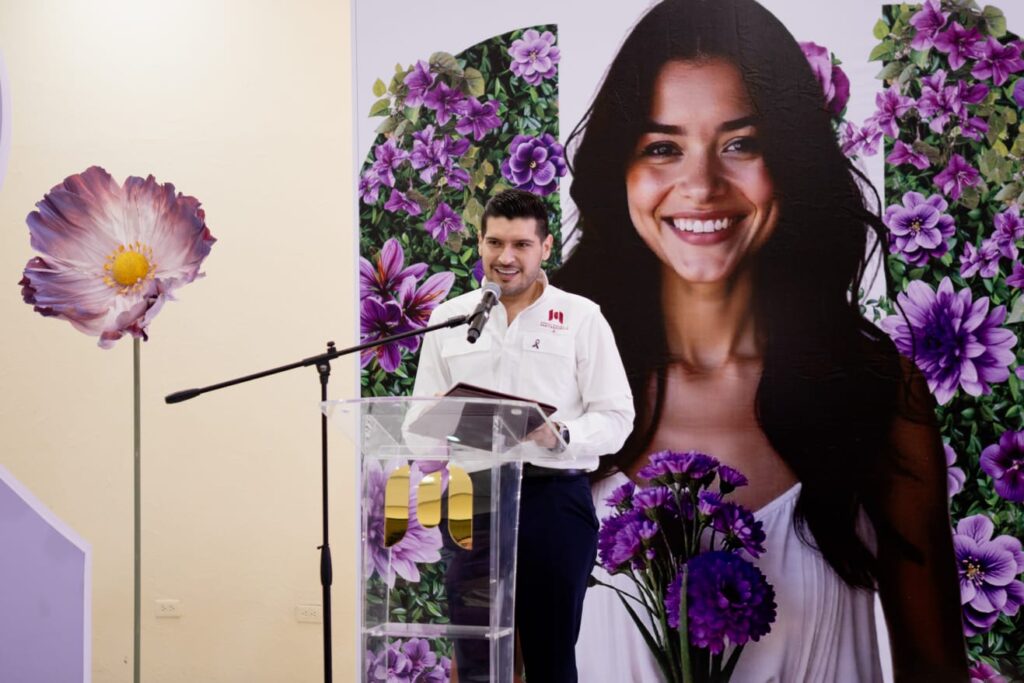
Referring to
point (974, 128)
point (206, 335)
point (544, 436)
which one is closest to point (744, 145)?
point (974, 128)

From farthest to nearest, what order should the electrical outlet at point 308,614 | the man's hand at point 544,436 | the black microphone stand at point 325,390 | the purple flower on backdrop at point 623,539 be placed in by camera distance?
the electrical outlet at point 308,614, the purple flower on backdrop at point 623,539, the black microphone stand at point 325,390, the man's hand at point 544,436

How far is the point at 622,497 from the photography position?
358 centimetres

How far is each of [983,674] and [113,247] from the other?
133 inches

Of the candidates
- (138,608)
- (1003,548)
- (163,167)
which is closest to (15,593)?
(138,608)

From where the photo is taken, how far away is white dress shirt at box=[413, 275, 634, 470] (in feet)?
11.4

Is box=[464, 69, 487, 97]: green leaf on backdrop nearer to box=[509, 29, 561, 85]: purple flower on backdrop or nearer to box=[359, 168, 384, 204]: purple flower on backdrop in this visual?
box=[509, 29, 561, 85]: purple flower on backdrop

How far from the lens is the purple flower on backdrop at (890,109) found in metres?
3.53

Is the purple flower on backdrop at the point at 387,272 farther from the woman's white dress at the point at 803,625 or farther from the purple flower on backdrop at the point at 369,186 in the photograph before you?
the woman's white dress at the point at 803,625

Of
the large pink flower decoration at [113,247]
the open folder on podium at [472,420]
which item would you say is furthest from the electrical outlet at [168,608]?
the open folder on podium at [472,420]

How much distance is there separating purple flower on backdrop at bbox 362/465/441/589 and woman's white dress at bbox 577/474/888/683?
1.43 metres

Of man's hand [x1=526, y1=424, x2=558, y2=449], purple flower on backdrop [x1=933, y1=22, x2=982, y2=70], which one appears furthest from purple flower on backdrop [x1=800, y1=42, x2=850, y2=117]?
man's hand [x1=526, y1=424, x2=558, y2=449]

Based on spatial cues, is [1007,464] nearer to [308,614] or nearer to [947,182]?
[947,182]

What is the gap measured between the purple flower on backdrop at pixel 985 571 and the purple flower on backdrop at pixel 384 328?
2029 millimetres

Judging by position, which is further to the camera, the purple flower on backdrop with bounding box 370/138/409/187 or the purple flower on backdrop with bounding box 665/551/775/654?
the purple flower on backdrop with bounding box 370/138/409/187
